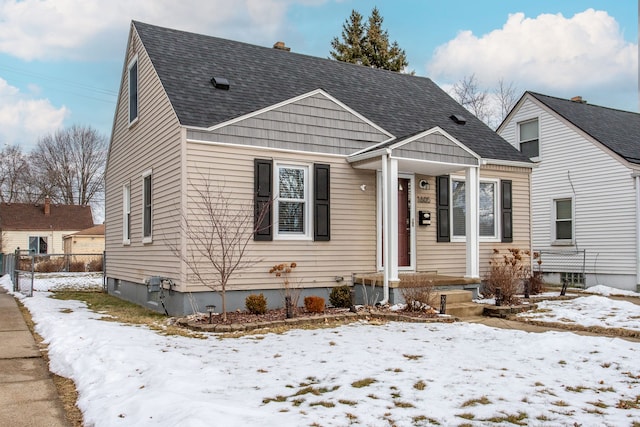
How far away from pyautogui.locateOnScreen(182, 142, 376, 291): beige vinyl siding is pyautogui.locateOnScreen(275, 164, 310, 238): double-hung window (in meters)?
0.16

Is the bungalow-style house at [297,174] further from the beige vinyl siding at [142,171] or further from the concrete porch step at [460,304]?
the concrete porch step at [460,304]

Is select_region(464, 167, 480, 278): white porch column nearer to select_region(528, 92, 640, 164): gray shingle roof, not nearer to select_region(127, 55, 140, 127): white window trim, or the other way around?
select_region(528, 92, 640, 164): gray shingle roof

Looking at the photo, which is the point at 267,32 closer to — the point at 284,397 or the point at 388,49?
the point at 388,49

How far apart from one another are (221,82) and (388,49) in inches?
846

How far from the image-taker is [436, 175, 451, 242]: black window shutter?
39.3 ft

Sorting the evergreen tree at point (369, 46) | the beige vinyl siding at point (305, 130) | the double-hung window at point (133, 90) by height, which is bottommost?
the beige vinyl siding at point (305, 130)

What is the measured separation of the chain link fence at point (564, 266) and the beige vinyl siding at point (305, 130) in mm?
7915

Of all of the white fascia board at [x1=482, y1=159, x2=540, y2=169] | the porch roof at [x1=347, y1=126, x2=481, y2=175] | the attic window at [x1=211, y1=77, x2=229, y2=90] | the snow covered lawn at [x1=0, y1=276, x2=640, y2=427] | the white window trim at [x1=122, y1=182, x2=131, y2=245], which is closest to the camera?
the snow covered lawn at [x1=0, y1=276, x2=640, y2=427]

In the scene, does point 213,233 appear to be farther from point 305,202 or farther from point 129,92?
point 129,92

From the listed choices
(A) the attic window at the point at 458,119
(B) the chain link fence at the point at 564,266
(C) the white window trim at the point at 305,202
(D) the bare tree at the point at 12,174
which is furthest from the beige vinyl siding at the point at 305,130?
(D) the bare tree at the point at 12,174

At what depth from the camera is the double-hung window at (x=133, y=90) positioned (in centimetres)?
1273

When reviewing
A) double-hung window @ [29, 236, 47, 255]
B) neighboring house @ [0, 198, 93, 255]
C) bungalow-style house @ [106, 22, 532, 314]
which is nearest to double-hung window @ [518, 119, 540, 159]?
bungalow-style house @ [106, 22, 532, 314]

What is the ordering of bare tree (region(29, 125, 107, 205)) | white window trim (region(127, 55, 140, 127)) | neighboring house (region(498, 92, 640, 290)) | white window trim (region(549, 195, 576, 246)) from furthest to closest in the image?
bare tree (region(29, 125, 107, 205)) → white window trim (region(549, 195, 576, 246)) → neighboring house (region(498, 92, 640, 290)) → white window trim (region(127, 55, 140, 127))

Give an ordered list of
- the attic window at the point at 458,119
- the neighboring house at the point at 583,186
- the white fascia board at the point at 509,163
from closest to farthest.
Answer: the white fascia board at the point at 509,163 < the attic window at the point at 458,119 < the neighboring house at the point at 583,186
